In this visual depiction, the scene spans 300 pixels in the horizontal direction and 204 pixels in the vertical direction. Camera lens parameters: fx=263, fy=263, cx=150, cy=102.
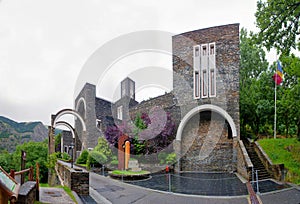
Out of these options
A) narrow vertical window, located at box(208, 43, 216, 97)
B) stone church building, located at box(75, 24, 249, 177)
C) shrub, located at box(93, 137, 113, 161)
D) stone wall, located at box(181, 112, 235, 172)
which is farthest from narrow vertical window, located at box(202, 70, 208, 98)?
shrub, located at box(93, 137, 113, 161)

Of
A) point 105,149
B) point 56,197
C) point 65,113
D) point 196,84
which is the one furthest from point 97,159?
point 65,113

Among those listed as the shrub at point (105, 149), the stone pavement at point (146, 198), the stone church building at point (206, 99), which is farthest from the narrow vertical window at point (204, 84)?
the stone pavement at point (146, 198)

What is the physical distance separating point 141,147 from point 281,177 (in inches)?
279

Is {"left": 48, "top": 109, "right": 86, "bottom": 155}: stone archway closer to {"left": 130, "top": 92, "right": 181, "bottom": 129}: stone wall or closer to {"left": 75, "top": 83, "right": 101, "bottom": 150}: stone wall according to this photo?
{"left": 75, "top": 83, "right": 101, "bottom": 150}: stone wall

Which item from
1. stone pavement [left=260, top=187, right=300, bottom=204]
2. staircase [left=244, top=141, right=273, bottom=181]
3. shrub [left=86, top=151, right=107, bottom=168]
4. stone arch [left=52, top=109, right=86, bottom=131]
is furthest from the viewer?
stone arch [left=52, top=109, right=86, bottom=131]

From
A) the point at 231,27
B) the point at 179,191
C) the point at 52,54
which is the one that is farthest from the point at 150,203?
the point at 231,27

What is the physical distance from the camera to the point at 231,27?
1503 centimetres

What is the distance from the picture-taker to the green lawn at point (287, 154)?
408 inches

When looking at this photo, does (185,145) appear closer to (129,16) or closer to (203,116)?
(203,116)

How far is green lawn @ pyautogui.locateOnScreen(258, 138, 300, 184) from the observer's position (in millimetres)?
10356

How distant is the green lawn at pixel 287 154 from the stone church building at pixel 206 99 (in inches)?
65.0

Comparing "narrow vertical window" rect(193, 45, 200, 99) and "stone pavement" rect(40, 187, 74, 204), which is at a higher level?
"narrow vertical window" rect(193, 45, 200, 99)

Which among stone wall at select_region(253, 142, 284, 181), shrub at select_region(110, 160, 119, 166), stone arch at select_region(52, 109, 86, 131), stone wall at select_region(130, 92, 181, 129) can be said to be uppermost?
stone wall at select_region(130, 92, 181, 129)

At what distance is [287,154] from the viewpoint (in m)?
12.1
